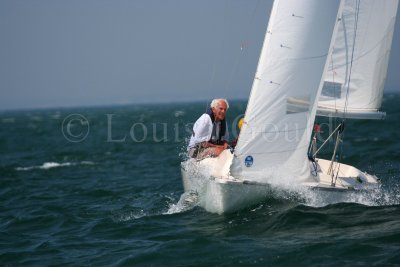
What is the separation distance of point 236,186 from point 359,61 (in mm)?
3680

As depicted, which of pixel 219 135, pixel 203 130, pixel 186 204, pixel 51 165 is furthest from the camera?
pixel 51 165

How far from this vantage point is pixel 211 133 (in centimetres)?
1088

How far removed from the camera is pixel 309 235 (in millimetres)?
8414

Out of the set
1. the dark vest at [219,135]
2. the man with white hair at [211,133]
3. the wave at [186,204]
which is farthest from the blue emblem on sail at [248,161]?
the dark vest at [219,135]

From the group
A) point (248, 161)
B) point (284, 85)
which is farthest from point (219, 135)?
point (284, 85)

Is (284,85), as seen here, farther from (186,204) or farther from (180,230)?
(186,204)

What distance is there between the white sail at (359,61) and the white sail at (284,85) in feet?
4.93

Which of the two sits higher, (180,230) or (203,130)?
(203,130)

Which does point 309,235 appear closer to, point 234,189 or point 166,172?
point 234,189

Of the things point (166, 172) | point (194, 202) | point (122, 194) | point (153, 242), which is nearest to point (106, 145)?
point (166, 172)

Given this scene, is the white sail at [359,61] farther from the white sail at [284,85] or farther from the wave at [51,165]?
the wave at [51,165]

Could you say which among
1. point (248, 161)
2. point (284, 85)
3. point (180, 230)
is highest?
point (284, 85)

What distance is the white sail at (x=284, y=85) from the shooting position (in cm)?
898

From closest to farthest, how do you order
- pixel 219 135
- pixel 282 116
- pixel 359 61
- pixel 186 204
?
pixel 282 116 < pixel 359 61 < pixel 186 204 < pixel 219 135
